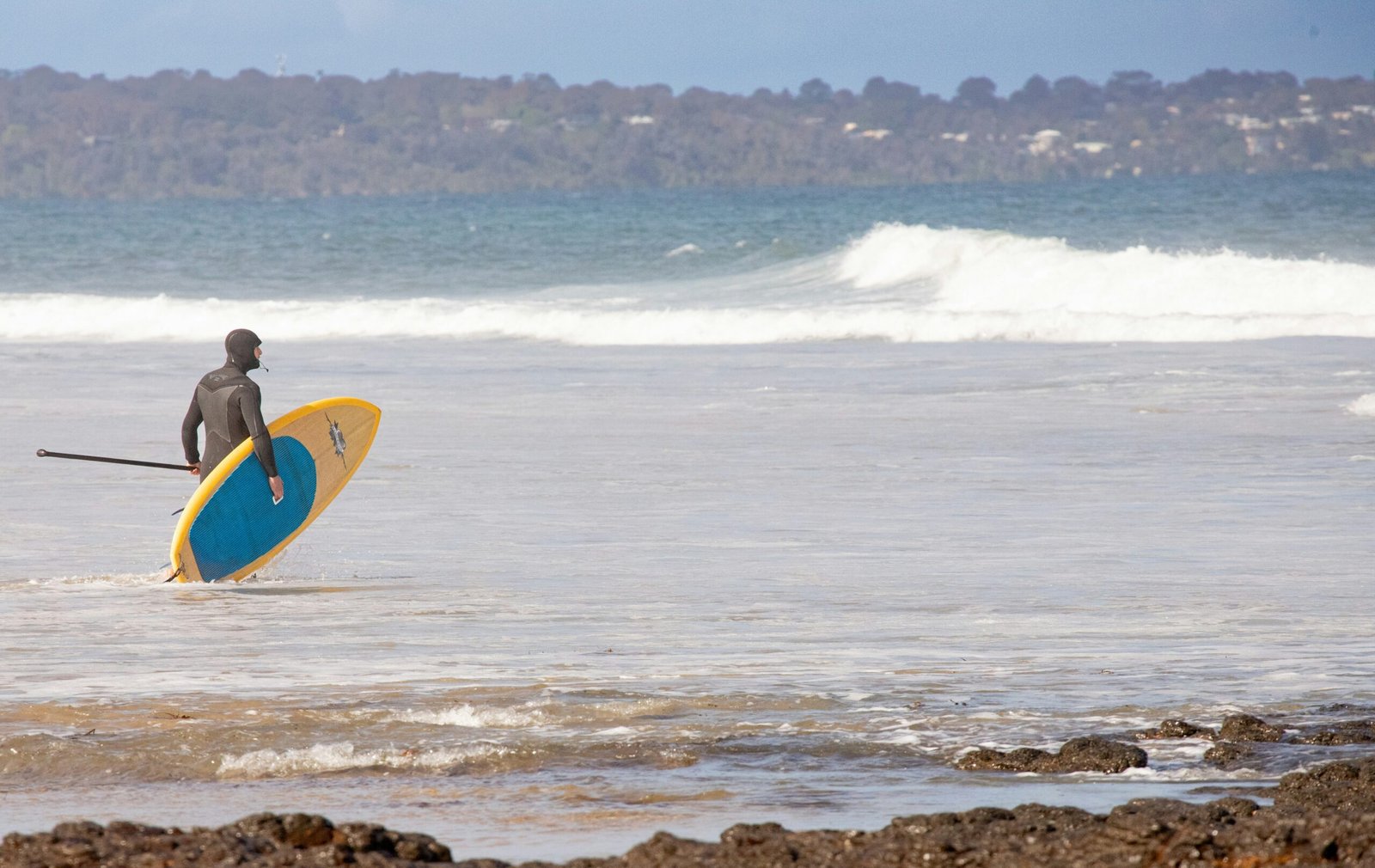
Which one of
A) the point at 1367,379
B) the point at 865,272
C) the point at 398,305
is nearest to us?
the point at 1367,379

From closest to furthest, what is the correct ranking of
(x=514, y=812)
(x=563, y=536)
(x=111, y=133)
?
(x=514, y=812) → (x=563, y=536) → (x=111, y=133)

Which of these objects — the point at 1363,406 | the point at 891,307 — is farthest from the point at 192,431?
the point at 891,307

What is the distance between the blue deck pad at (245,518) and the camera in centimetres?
844

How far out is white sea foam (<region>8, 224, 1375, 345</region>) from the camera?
24953mm

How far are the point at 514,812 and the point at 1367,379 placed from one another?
571 inches

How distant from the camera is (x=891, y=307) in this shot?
2994cm

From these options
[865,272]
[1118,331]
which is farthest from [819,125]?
[1118,331]

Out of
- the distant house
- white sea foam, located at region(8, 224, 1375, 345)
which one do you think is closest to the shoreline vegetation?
the distant house

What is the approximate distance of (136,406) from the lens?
16.2 metres

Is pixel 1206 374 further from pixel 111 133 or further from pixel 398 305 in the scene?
pixel 111 133

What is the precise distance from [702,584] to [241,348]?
233 cm

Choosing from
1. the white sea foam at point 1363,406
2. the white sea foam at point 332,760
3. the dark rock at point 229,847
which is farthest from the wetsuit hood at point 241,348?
the white sea foam at point 1363,406

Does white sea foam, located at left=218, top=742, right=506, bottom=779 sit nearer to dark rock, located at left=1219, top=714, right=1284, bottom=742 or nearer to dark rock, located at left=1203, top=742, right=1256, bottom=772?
→ dark rock, located at left=1203, top=742, right=1256, bottom=772

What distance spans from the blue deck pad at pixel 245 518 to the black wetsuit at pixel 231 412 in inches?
5.8
